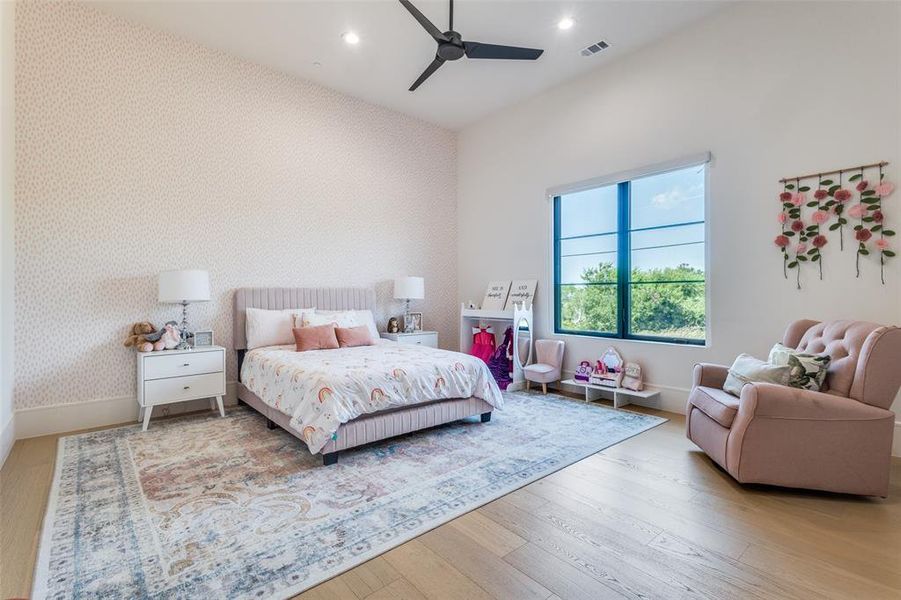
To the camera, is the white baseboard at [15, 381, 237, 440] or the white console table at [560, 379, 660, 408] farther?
the white console table at [560, 379, 660, 408]

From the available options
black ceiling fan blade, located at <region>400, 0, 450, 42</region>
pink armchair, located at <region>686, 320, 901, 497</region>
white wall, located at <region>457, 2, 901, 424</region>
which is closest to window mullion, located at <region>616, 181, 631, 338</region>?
white wall, located at <region>457, 2, 901, 424</region>

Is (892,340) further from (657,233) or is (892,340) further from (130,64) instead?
(130,64)

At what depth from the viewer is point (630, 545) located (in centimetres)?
187

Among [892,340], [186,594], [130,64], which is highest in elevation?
[130,64]

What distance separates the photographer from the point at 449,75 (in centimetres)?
462

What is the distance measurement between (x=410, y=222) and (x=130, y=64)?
10.6 feet

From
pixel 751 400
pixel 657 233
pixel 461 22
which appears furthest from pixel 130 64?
pixel 751 400

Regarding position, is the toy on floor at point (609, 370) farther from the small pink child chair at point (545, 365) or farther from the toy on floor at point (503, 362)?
the toy on floor at point (503, 362)

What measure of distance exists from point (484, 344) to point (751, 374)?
310 centimetres

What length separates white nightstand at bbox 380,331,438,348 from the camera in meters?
5.17

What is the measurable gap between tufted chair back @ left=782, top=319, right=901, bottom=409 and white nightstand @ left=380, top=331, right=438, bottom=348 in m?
3.71

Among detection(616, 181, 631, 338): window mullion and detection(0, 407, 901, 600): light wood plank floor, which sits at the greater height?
detection(616, 181, 631, 338): window mullion

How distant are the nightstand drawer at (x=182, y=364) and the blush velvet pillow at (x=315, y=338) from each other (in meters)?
Result: 0.68

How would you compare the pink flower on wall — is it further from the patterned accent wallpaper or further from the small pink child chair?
the patterned accent wallpaper
